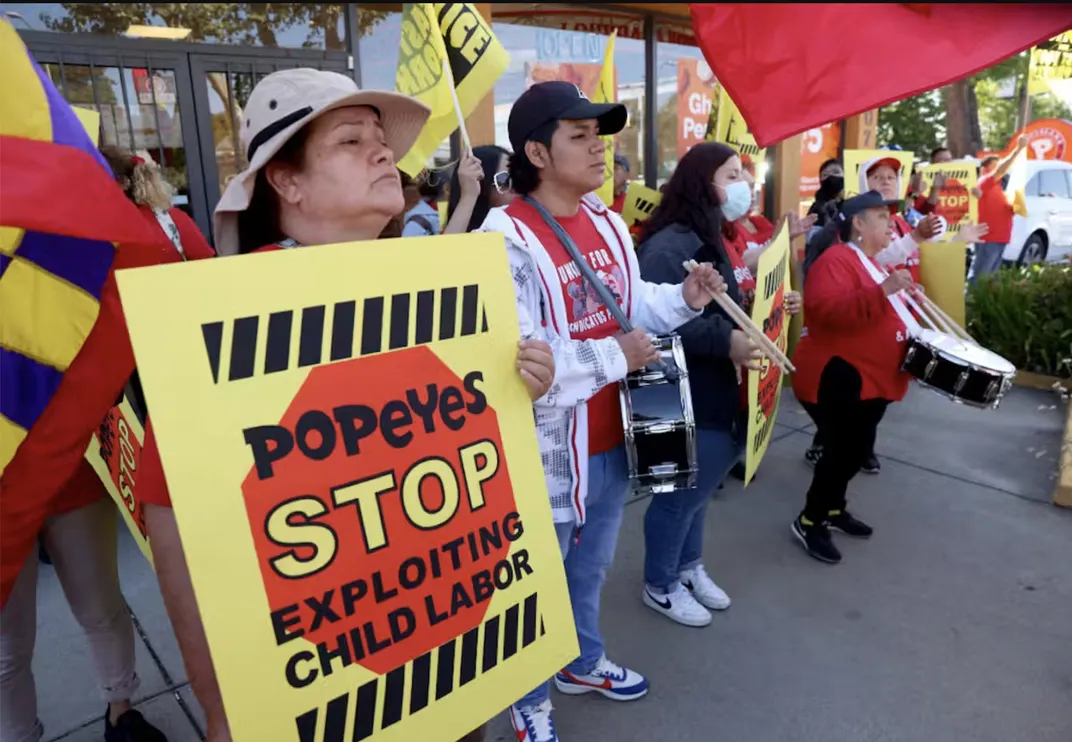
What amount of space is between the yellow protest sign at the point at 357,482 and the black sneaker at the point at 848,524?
2.61 m

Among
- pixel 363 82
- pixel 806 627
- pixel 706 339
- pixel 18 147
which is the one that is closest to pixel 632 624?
pixel 806 627

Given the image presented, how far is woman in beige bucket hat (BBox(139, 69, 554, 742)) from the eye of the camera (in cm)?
127

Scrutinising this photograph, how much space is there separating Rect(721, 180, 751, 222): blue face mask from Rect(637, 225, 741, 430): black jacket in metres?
0.28

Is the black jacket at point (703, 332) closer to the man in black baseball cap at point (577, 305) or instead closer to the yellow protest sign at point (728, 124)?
the man in black baseball cap at point (577, 305)

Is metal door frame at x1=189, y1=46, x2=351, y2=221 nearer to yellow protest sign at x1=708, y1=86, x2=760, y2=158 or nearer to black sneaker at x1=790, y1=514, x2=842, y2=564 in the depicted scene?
yellow protest sign at x1=708, y1=86, x2=760, y2=158

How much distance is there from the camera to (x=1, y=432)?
1318 mm

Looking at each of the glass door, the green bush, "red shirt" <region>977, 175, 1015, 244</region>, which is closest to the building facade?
the glass door

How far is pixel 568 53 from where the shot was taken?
278 inches

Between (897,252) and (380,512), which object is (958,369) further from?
(380,512)

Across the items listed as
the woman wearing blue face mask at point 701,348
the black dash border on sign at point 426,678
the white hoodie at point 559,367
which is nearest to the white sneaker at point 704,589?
the woman wearing blue face mask at point 701,348

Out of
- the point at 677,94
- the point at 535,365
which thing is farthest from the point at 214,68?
the point at 677,94

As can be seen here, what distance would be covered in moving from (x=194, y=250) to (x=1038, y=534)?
156 inches

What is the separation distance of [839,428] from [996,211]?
766 cm

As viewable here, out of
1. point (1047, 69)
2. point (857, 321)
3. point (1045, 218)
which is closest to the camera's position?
point (857, 321)
